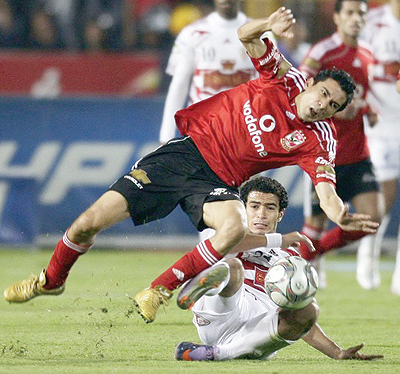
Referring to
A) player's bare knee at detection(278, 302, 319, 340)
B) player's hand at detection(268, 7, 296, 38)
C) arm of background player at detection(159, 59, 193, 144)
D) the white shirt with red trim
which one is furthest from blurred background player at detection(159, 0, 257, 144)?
player's bare knee at detection(278, 302, 319, 340)

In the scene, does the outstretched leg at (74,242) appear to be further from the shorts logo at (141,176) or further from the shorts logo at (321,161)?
the shorts logo at (321,161)

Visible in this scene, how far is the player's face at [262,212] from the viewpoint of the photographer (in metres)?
6.58

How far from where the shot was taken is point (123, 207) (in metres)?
6.59

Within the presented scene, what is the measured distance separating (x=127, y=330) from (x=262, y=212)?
1.51 m

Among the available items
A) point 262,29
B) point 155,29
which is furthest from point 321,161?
point 155,29

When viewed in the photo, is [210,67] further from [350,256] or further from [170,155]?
[350,256]

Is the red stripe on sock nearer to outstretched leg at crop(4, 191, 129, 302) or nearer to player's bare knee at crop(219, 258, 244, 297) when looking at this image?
outstretched leg at crop(4, 191, 129, 302)

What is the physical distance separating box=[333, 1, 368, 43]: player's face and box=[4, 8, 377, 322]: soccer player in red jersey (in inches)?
120

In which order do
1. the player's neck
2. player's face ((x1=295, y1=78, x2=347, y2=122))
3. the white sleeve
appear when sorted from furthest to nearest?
the player's neck → the white sleeve → player's face ((x1=295, y1=78, x2=347, y2=122))

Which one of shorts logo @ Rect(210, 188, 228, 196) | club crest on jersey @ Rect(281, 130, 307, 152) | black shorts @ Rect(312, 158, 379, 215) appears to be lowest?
black shorts @ Rect(312, 158, 379, 215)

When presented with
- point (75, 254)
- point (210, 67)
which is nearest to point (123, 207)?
point (75, 254)

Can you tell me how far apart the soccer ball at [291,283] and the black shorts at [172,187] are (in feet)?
2.20

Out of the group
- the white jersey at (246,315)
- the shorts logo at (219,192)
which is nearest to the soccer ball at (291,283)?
the white jersey at (246,315)

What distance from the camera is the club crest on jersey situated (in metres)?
6.68
